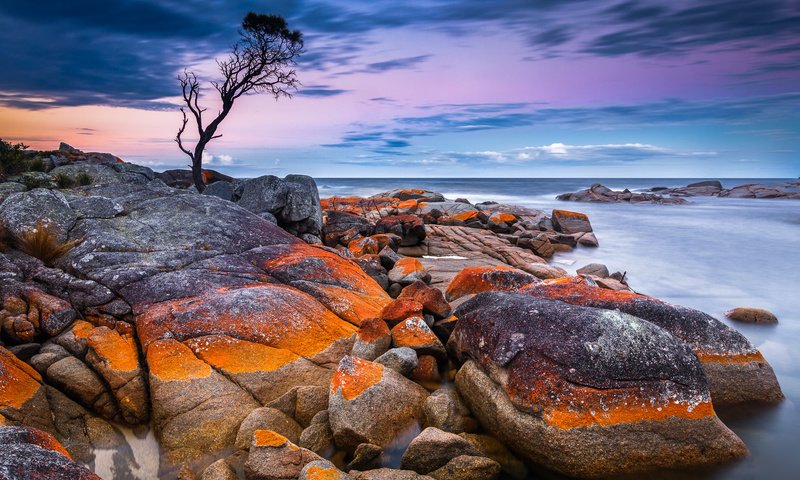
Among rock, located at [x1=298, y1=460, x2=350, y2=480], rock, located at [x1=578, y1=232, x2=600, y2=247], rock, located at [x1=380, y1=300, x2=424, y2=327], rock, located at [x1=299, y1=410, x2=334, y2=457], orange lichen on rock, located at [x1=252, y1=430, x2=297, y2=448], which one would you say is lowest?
rock, located at [x1=299, y1=410, x2=334, y2=457]

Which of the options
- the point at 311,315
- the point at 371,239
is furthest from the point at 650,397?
the point at 371,239

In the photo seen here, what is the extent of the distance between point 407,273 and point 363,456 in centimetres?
754

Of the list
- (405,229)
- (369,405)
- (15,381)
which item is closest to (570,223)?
(405,229)

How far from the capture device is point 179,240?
10.2m

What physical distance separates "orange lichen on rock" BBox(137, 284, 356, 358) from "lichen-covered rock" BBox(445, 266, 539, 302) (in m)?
3.38

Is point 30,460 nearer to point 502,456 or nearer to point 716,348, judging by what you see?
point 502,456

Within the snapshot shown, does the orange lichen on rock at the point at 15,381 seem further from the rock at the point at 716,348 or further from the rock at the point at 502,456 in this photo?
the rock at the point at 716,348

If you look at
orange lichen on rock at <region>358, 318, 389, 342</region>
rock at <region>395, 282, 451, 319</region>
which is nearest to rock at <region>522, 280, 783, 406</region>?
rock at <region>395, 282, 451, 319</region>

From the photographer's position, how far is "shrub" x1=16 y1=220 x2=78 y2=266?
29.4 feet

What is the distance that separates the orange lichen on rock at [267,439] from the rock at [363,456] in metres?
0.90

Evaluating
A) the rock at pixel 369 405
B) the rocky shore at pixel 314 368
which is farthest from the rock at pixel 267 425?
the rock at pixel 369 405

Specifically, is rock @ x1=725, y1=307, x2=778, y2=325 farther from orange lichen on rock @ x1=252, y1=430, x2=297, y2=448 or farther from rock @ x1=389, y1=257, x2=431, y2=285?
orange lichen on rock @ x1=252, y1=430, x2=297, y2=448

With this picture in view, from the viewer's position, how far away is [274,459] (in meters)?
5.49

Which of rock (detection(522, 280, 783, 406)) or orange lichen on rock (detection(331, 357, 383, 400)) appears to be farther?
rock (detection(522, 280, 783, 406))
